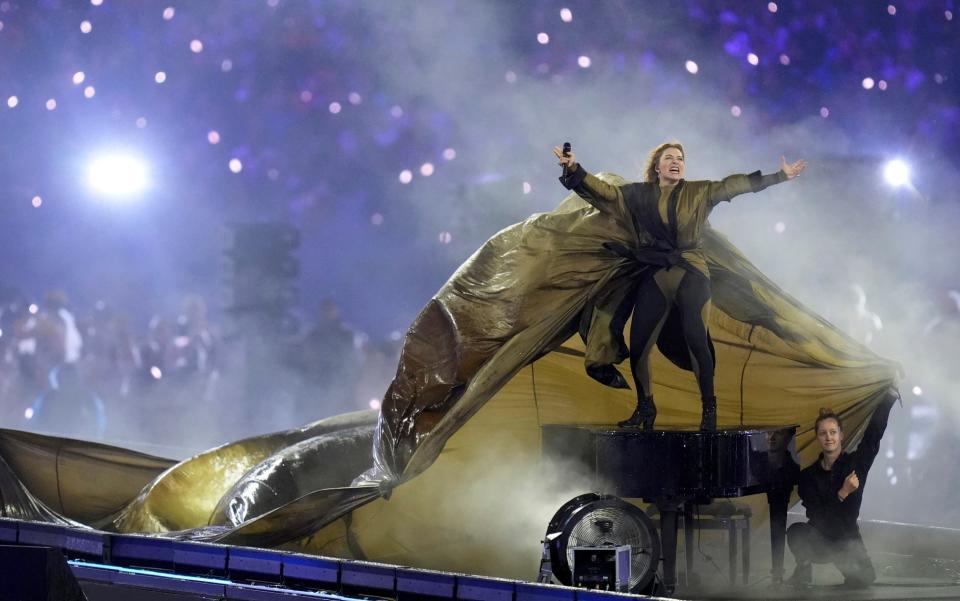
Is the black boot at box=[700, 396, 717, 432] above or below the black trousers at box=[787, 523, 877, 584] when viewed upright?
above

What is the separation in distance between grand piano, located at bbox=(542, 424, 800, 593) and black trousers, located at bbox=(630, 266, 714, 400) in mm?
348

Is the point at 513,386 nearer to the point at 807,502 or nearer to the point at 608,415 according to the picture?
the point at 608,415

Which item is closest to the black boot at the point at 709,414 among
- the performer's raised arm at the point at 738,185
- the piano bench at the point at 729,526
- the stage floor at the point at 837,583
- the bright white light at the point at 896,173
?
the piano bench at the point at 729,526

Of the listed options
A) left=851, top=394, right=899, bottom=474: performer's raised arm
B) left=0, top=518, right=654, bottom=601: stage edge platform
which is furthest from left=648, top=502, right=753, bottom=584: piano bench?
left=0, top=518, right=654, bottom=601: stage edge platform

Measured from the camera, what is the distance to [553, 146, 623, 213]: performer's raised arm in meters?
4.90

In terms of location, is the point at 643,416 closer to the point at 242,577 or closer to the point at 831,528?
the point at 831,528

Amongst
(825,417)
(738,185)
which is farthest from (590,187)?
(825,417)

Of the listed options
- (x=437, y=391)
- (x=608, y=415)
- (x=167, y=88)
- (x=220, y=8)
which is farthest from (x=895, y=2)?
(x=167, y=88)

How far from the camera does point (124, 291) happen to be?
41.9 feet

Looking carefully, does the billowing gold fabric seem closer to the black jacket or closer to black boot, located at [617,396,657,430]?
black boot, located at [617,396,657,430]

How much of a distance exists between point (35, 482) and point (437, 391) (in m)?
2.67

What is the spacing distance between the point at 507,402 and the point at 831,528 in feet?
5.48

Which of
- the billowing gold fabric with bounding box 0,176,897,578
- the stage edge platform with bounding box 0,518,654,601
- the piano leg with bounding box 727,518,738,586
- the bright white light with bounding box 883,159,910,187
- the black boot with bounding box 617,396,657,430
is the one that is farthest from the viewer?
the bright white light with bounding box 883,159,910,187

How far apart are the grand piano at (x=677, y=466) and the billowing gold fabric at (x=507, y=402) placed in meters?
0.52
